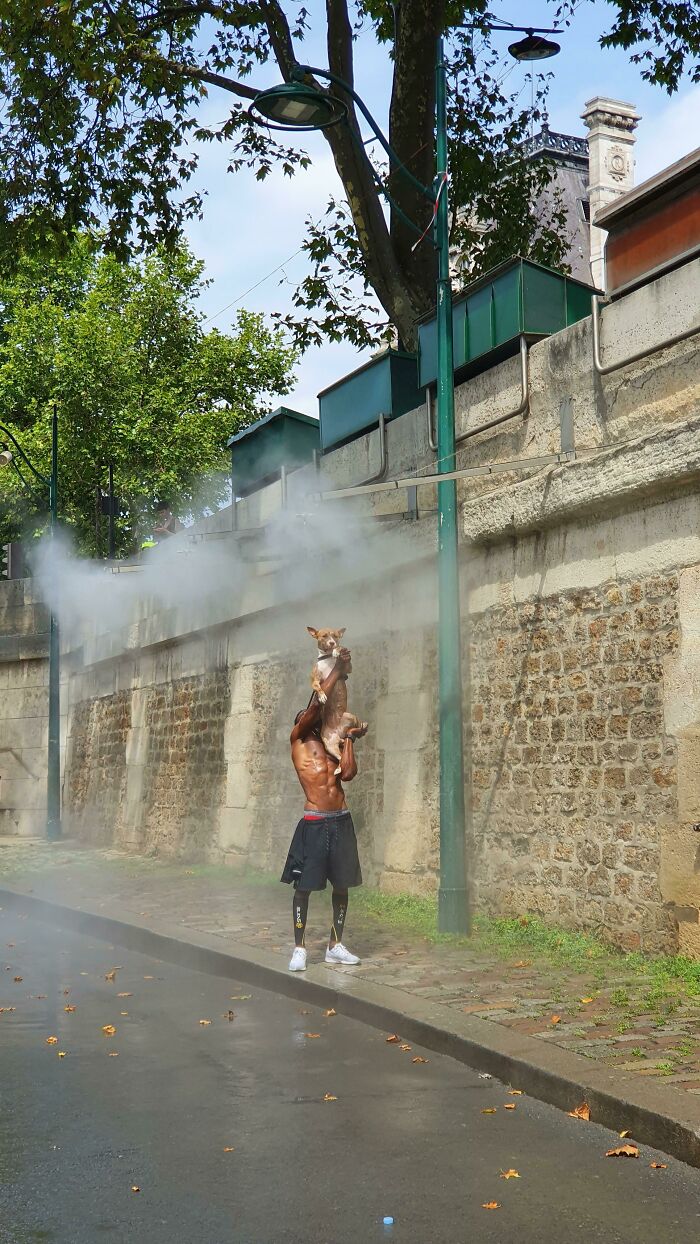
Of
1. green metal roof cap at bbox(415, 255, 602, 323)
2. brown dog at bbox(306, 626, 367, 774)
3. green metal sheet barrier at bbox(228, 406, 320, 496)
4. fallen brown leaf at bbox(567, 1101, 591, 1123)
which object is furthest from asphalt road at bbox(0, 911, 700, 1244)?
green metal sheet barrier at bbox(228, 406, 320, 496)

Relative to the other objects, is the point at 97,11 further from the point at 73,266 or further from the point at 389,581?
the point at 73,266

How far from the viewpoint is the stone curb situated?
423cm

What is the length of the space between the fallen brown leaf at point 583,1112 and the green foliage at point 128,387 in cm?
2606

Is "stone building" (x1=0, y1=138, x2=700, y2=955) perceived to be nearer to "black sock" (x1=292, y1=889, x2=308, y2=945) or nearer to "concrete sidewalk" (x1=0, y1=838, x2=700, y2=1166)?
"concrete sidewalk" (x1=0, y1=838, x2=700, y2=1166)

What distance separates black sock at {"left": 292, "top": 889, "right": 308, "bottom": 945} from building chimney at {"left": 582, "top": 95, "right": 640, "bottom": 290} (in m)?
30.9

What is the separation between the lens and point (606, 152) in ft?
118

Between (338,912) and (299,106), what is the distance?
17.9 feet

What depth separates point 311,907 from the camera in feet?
33.8

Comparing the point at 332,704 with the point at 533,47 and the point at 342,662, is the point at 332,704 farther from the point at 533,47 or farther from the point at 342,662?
the point at 533,47

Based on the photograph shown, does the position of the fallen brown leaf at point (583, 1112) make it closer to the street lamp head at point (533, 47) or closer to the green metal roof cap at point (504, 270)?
the green metal roof cap at point (504, 270)

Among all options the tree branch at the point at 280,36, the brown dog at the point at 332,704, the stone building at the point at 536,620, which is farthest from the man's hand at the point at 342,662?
the tree branch at the point at 280,36

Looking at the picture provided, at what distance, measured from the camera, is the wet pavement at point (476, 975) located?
17.0ft

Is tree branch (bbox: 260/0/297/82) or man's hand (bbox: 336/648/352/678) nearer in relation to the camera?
man's hand (bbox: 336/648/352/678)

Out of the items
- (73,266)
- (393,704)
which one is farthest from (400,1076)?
(73,266)
